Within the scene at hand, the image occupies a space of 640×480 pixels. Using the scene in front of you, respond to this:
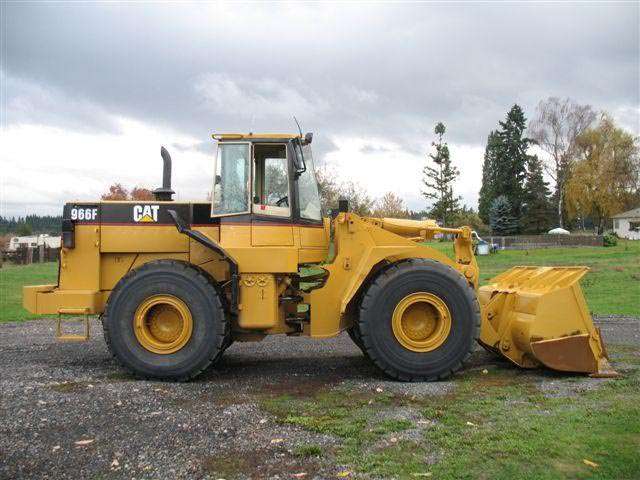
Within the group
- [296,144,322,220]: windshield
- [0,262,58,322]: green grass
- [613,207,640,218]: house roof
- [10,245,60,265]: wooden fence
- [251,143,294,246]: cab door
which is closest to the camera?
[251,143,294,246]: cab door

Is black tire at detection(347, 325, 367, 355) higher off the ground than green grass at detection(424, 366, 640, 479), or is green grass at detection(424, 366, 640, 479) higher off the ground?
black tire at detection(347, 325, 367, 355)

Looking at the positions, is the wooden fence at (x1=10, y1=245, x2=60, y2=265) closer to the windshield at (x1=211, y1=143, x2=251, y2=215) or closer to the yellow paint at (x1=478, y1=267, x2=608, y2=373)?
the windshield at (x1=211, y1=143, x2=251, y2=215)


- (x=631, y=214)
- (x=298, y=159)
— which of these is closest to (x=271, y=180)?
(x=298, y=159)

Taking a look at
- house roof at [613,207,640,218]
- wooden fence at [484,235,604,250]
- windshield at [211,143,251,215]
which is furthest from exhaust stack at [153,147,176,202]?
house roof at [613,207,640,218]

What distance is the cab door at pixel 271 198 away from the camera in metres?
7.56

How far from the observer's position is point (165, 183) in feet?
27.7

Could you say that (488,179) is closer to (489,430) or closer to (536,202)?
(536,202)

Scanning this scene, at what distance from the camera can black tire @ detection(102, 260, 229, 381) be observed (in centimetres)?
725

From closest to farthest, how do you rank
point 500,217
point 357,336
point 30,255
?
point 357,336, point 30,255, point 500,217

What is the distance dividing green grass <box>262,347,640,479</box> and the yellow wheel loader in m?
0.65

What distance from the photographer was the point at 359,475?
436cm

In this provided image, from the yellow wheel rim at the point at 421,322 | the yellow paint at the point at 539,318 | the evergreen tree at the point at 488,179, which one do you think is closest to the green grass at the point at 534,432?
the yellow paint at the point at 539,318

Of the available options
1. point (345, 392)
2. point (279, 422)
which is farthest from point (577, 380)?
point (279, 422)

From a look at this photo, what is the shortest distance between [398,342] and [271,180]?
8.53 ft
